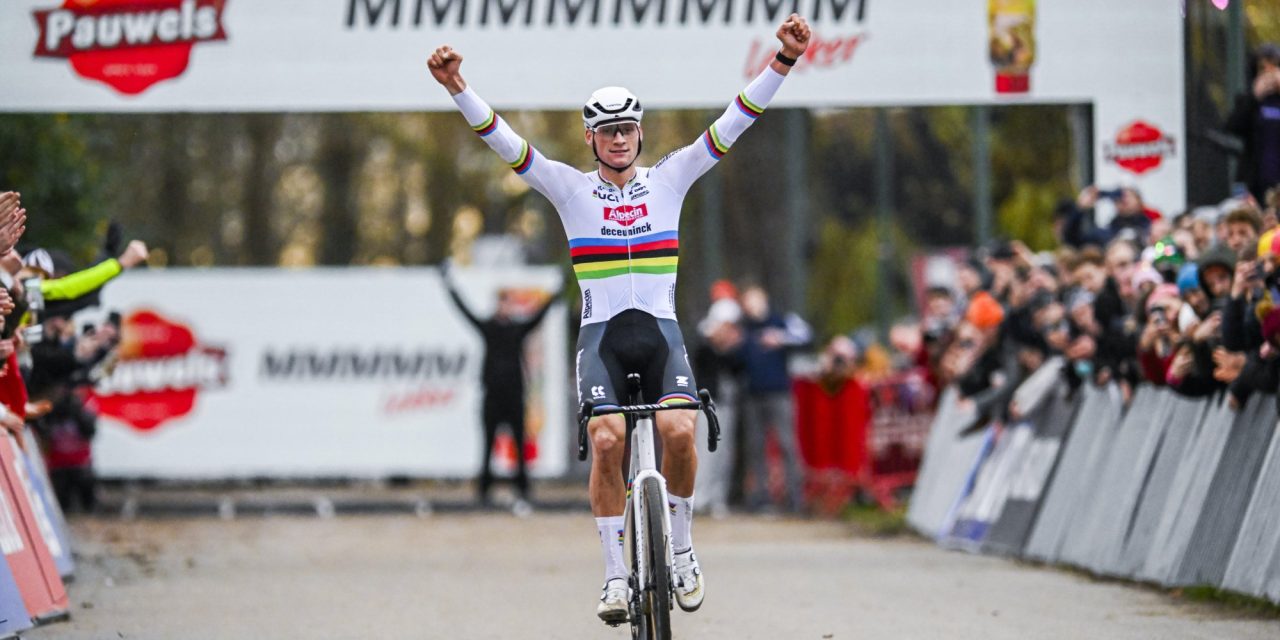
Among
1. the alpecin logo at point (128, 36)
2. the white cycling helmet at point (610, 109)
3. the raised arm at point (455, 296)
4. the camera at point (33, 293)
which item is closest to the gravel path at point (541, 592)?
the camera at point (33, 293)

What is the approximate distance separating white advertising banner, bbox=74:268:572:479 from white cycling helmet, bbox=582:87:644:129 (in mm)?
14639

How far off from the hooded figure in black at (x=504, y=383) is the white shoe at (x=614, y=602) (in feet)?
45.1

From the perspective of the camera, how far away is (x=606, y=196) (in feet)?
31.1

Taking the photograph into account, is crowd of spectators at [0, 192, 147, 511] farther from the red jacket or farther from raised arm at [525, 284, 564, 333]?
raised arm at [525, 284, 564, 333]

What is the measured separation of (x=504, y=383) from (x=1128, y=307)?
9.74 m

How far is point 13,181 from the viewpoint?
19188mm

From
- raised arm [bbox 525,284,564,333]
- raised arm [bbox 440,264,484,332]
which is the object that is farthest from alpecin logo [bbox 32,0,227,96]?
raised arm [bbox 525,284,564,333]

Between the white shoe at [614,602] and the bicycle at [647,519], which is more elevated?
the bicycle at [647,519]

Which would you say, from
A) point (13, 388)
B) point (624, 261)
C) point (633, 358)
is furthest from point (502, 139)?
point (13, 388)

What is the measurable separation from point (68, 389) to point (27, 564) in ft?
19.7

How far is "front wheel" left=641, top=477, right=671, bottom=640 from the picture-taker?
8422 millimetres

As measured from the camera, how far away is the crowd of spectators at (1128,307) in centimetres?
1126

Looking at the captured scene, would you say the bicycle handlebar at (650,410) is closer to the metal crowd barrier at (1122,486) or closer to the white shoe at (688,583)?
the white shoe at (688,583)

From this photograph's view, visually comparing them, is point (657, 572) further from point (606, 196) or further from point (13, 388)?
point (13, 388)
